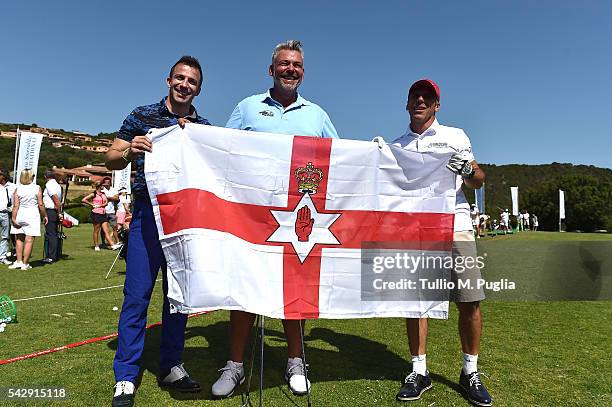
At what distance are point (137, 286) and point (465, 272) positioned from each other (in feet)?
7.76

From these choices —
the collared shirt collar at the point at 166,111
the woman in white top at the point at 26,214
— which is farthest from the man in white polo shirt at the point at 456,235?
the woman in white top at the point at 26,214

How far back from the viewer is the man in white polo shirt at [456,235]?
3189mm

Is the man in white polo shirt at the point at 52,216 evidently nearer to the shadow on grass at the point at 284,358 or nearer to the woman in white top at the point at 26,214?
the woman in white top at the point at 26,214

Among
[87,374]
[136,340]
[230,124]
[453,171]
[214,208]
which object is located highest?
[230,124]

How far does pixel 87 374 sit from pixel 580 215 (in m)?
53.8

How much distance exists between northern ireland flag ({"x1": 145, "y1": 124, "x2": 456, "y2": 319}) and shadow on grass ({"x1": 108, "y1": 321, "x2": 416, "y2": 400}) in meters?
0.77

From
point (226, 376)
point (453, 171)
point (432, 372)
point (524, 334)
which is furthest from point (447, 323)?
point (226, 376)

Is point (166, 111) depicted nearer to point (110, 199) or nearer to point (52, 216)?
point (52, 216)

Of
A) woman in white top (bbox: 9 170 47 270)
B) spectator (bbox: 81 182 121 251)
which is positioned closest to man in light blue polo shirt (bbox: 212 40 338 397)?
woman in white top (bbox: 9 170 47 270)

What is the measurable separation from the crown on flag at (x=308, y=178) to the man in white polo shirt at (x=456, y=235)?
77 cm

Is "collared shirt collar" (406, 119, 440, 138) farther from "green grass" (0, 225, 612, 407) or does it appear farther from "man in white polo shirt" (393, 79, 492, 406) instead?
"green grass" (0, 225, 612, 407)

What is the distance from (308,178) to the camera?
312 centimetres

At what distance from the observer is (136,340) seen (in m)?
3.04

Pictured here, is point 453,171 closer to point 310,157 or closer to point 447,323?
point 310,157
